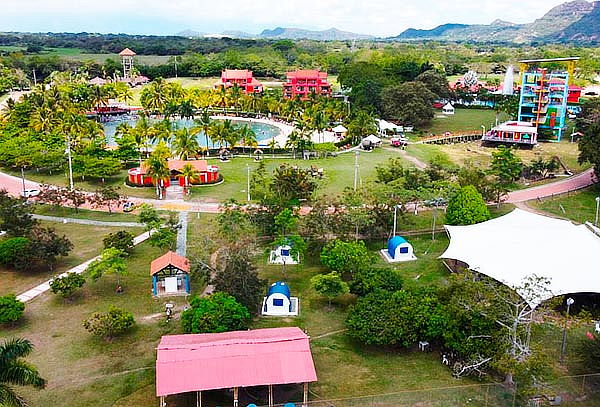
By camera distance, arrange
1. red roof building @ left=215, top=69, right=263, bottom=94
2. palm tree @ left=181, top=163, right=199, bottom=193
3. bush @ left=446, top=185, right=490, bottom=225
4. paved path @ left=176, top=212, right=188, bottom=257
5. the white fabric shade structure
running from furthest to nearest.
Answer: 1. red roof building @ left=215, top=69, right=263, bottom=94
2. palm tree @ left=181, top=163, right=199, bottom=193
3. bush @ left=446, top=185, right=490, bottom=225
4. paved path @ left=176, top=212, right=188, bottom=257
5. the white fabric shade structure

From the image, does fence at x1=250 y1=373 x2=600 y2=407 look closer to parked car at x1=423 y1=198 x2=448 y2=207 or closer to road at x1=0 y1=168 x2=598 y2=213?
parked car at x1=423 y1=198 x2=448 y2=207

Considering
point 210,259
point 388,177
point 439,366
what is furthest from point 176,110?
point 439,366

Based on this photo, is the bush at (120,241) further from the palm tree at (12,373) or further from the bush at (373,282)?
the palm tree at (12,373)

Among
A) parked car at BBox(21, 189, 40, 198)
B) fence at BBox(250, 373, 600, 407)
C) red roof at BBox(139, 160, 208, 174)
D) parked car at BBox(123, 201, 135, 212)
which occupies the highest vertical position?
red roof at BBox(139, 160, 208, 174)

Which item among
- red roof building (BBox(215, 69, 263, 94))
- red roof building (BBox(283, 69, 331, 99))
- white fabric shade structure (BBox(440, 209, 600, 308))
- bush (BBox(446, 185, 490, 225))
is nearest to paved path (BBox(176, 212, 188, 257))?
white fabric shade structure (BBox(440, 209, 600, 308))

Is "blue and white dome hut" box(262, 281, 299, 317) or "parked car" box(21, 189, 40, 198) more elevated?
"parked car" box(21, 189, 40, 198)

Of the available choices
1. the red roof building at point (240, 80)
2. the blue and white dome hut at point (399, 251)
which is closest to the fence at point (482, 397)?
the blue and white dome hut at point (399, 251)

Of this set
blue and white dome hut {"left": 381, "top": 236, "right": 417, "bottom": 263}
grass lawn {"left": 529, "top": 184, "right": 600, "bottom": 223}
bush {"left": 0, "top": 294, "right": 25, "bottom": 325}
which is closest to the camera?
bush {"left": 0, "top": 294, "right": 25, "bottom": 325}
